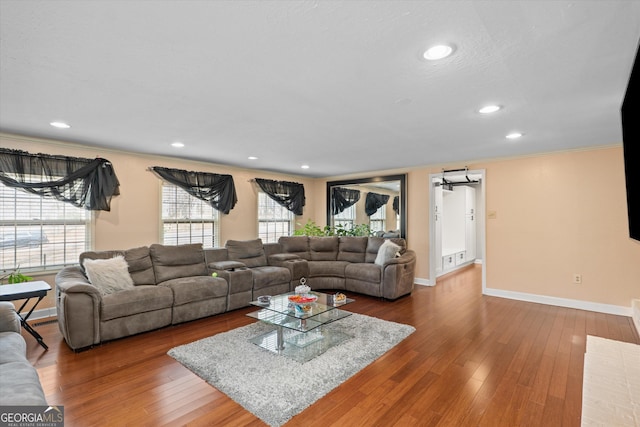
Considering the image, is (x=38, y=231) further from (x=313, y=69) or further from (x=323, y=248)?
(x=323, y=248)

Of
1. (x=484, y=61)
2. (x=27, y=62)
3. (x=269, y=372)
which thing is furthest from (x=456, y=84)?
(x=27, y=62)

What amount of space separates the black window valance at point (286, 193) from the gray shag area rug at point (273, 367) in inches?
134

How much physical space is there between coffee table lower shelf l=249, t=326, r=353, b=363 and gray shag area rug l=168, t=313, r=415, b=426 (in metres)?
0.07

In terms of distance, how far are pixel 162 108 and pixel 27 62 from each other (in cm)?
95

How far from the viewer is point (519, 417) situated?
1975 millimetres

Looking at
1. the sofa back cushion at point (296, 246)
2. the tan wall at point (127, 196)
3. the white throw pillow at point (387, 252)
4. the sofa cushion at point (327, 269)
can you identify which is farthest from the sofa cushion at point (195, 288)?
the white throw pillow at point (387, 252)

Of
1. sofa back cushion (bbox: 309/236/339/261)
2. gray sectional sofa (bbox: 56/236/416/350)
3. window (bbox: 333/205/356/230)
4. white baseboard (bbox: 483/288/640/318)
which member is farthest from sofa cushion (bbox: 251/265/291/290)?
white baseboard (bbox: 483/288/640/318)

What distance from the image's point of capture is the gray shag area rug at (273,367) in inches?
83.1

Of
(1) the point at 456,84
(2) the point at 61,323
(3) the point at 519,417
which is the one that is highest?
(1) the point at 456,84

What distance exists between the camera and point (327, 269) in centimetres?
547

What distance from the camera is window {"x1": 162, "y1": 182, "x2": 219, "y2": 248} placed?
16.5ft

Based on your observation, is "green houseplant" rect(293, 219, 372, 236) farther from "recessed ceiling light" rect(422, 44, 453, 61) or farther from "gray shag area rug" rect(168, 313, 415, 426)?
"recessed ceiling light" rect(422, 44, 453, 61)

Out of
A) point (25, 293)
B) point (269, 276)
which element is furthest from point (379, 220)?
point (25, 293)

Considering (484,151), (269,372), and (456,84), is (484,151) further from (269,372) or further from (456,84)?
(269,372)
